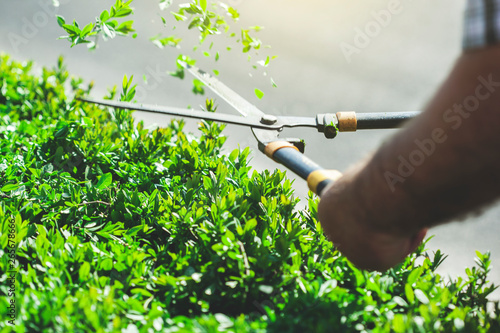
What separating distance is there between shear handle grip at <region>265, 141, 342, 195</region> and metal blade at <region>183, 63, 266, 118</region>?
37 cm

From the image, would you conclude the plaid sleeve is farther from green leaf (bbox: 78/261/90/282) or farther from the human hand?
green leaf (bbox: 78/261/90/282)

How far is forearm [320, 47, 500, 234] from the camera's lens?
688 millimetres

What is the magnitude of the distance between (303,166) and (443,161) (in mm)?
533

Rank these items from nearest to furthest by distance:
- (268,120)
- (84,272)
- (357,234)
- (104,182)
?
1. (357,234)
2. (84,272)
3. (104,182)
4. (268,120)

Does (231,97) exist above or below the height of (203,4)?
below

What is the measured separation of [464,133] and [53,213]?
50.8 inches

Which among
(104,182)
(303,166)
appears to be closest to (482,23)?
(303,166)

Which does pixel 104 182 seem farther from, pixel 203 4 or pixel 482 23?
pixel 482 23

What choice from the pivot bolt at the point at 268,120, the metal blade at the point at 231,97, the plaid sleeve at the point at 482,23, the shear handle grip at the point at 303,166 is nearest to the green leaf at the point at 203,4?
the metal blade at the point at 231,97

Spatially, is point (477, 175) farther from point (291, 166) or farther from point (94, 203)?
point (94, 203)

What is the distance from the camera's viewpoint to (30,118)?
2.45 meters

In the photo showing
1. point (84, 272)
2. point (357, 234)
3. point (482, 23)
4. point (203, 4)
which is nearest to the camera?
point (482, 23)

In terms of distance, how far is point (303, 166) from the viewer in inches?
48.6

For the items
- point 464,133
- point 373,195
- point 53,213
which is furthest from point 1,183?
point 464,133
